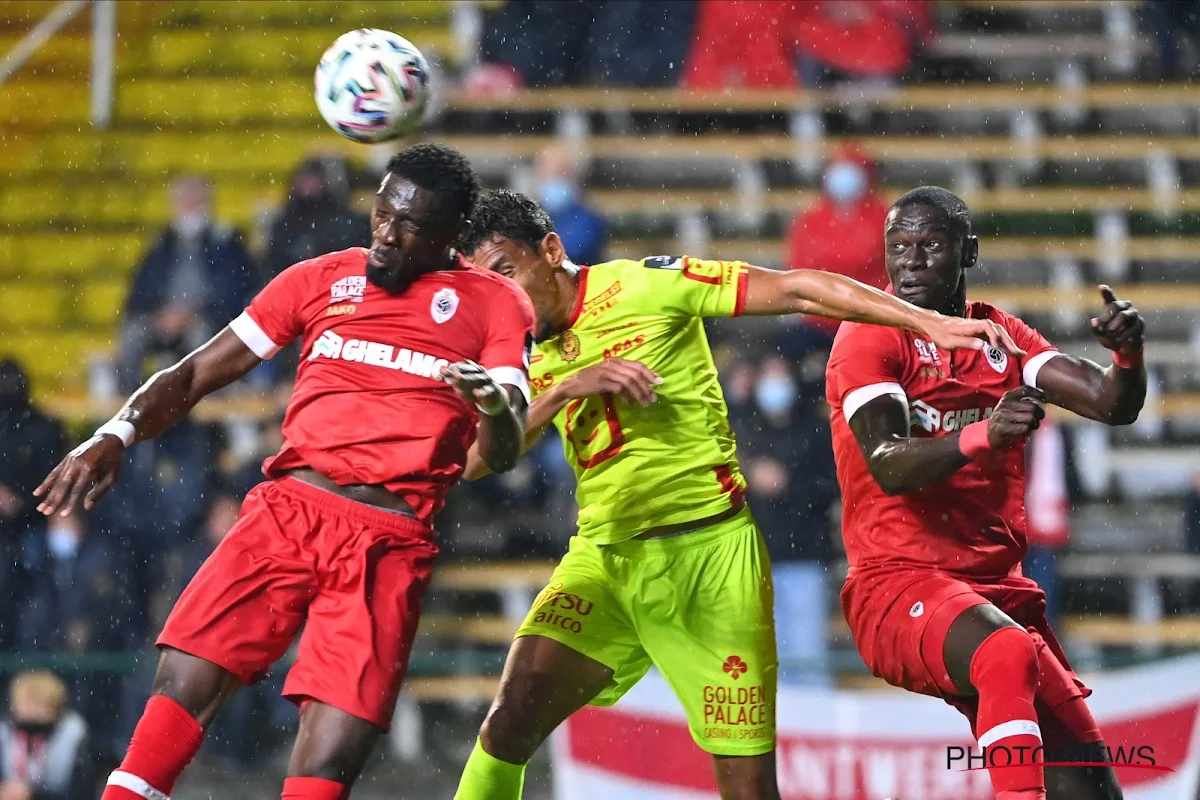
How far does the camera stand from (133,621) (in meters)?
9.49

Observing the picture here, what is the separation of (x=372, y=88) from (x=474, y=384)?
160cm

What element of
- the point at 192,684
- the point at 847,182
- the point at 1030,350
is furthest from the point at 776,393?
the point at 192,684

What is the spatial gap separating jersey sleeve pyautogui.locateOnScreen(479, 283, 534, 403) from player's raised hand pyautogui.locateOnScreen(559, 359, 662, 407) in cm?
28

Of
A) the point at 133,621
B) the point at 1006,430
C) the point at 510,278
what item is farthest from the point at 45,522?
the point at 1006,430

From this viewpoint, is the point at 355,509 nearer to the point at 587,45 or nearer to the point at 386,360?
the point at 386,360

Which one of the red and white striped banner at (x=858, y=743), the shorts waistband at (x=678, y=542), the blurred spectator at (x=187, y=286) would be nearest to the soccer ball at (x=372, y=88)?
the shorts waistband at (x=678, y=542)

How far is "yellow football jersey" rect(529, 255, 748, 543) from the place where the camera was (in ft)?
19.1

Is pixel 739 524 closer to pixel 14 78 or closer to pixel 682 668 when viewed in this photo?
pixel 682 668

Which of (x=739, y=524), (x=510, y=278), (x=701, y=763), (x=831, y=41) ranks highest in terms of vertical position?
(x=831, y=41)

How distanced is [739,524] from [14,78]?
390 inches

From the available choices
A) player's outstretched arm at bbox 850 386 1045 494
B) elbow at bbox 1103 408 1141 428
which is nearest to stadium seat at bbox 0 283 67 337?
player's outstretched arm at bbox 850 386 1045 494

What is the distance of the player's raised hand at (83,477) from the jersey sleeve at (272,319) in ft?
1.81

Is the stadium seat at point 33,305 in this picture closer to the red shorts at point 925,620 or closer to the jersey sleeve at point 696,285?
the jersey sleeve at point 696,285

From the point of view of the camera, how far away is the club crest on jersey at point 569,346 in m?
5.92
